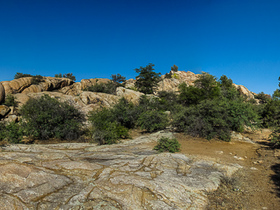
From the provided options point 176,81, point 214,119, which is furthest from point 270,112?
point 176,81

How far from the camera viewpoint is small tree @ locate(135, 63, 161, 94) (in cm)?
3447

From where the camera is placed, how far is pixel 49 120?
1181 cm

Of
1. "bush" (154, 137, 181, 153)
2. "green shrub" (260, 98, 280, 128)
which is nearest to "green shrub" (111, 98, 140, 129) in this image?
"bush" (154, 137, 181, 153)

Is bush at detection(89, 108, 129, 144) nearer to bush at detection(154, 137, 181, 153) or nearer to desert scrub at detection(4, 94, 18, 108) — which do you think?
bush at detection(154, 137, 181, 153)

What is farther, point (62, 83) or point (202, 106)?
point (62, 83)

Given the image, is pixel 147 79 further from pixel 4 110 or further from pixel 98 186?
pixel 98 186

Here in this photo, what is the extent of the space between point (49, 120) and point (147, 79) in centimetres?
2551

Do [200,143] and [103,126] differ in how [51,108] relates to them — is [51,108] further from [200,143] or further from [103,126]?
[200,143]

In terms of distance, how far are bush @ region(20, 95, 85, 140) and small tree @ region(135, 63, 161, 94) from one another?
74.5 ft

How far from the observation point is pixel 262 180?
17.5ft

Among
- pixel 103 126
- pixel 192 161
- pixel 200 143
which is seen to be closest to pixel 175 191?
pixel 192 161

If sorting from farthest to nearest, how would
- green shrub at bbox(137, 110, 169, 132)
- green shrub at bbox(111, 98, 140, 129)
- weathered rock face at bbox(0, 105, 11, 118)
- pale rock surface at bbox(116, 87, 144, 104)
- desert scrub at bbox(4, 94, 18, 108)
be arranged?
pale rock surface at bbox(116, 87, 144, 104), desert scrub at bbox(4, 94, 18, 108), weathered rock face at bbox(0, 105, 11, 118), green shrub at bbox(111, 98, 140, 129), green shrub at bbox(137, 110, 169, 132)

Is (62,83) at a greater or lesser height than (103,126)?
greater

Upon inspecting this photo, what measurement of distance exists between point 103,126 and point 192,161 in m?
7.60
